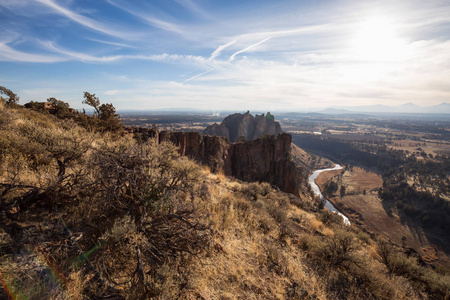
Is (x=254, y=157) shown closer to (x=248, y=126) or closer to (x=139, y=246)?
(x=139, y=246)

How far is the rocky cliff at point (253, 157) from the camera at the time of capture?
30883 millimetres

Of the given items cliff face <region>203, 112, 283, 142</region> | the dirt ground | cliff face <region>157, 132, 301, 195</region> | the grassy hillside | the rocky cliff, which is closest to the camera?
the grassy hillside

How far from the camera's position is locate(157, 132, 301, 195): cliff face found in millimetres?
31033

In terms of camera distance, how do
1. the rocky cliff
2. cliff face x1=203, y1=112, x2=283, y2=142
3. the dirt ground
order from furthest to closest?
cliff face x1=203, y1=112, x2=283, y2=142, the dirt ground, the rocky cliff

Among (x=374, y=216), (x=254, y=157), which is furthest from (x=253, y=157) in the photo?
(x=374, y=216)

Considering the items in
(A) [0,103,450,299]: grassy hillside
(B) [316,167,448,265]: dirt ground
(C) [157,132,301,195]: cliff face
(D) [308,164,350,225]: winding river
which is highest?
(A) [0,103,450,299]: grassy hillside

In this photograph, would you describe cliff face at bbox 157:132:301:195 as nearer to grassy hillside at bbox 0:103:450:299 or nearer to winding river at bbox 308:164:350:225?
winding river at bbox 308:164:350:225

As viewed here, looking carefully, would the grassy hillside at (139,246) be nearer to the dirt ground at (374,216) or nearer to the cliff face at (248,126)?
the dirt ground at (374,216)

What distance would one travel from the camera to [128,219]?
3.29 metres

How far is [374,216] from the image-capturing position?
139ft

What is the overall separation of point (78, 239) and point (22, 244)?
0.71 metres

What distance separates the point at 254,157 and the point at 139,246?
3411cm

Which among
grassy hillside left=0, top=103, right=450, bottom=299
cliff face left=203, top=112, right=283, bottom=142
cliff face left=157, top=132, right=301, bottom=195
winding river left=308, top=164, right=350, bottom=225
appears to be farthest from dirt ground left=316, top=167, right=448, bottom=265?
grassy hillside left=0, top=103, right=450, bottom=299

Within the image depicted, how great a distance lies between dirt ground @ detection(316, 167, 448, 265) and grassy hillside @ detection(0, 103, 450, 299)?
1503 inches
